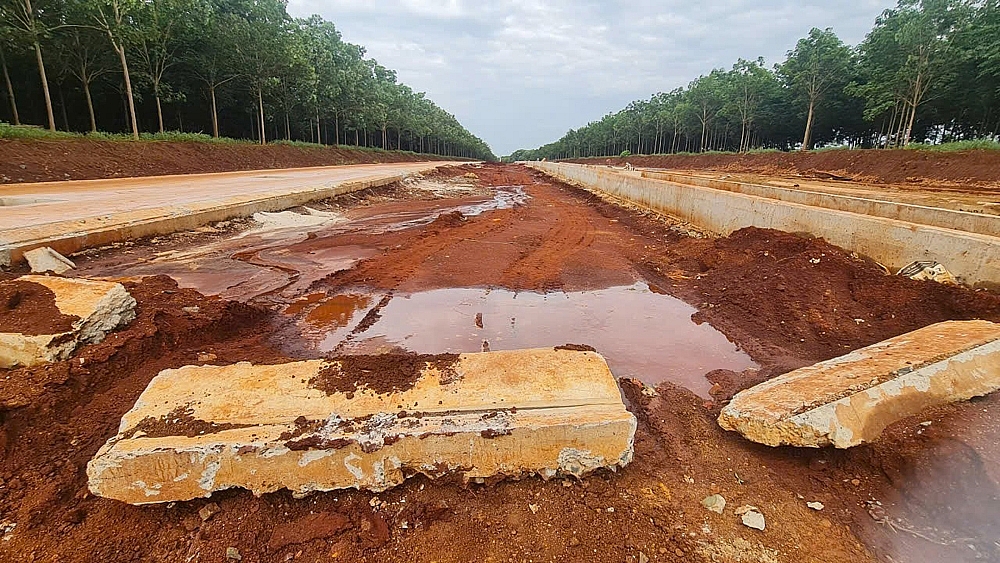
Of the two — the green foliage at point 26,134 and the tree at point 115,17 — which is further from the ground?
the tree at point 115,17

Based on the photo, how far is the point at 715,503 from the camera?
210cm

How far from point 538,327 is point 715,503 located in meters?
2.41

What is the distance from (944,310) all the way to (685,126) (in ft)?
192

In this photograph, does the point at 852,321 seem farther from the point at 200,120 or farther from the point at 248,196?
the point at 200,120

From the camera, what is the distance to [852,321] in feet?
13.7

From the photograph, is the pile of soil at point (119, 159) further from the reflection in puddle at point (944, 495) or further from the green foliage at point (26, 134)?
the reflection in puddle at point (944, 495)

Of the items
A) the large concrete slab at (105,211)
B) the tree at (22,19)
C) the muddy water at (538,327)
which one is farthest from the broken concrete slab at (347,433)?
the tree at (22,19)

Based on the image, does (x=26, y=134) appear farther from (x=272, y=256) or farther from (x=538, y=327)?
(x=538, y=327)

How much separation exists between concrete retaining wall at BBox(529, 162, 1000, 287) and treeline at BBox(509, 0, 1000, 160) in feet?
79.4

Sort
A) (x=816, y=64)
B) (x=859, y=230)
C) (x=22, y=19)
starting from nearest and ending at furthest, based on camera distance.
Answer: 1. (x=859, y=230)
2. (x=22, y=19)
3. (x=816, y=64)

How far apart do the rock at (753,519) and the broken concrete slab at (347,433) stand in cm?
56

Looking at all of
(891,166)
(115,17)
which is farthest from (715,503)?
(115,17)

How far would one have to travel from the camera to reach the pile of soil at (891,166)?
15.8 meters

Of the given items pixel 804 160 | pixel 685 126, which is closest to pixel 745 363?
pixel 804 160
